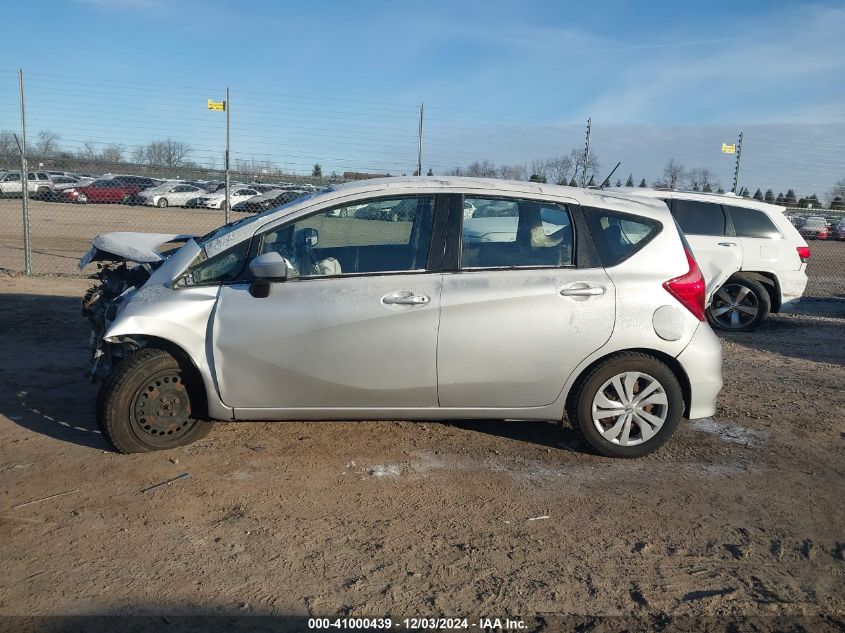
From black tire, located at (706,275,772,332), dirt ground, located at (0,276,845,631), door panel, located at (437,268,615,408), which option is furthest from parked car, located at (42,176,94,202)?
door panel, located at (437,268,615,408)

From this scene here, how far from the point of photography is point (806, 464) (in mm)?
4977

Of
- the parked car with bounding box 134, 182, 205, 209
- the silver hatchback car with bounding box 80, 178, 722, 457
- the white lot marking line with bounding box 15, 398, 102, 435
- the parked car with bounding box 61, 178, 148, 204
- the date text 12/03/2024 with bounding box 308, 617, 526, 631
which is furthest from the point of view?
the parked car with bounding box 134, 182, 205, 209

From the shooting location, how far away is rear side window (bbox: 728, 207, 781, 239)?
9.63 metres

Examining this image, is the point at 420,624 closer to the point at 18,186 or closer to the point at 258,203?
the point at 258,203

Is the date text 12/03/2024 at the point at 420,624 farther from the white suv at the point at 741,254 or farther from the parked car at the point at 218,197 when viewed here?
the parked car at the point at 218,197

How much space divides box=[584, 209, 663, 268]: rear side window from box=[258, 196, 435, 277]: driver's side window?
1081mm

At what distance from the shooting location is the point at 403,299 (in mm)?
4625

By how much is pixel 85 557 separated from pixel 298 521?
3.32 ft

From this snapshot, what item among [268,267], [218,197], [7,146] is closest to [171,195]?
[218,197]

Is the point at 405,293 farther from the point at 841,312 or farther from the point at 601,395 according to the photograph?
the point at 841,312

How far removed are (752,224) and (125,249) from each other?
7.67 metres

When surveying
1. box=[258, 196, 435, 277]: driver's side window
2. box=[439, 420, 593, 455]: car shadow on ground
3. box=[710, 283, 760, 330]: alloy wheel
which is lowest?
box=[439, 420, 593, 455]: car shadow on ground

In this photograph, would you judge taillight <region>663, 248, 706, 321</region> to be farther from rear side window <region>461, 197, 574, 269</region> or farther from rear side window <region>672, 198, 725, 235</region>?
rear side window <region>672, 198, 725, 235</region>

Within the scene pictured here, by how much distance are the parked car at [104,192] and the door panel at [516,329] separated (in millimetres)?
27999
